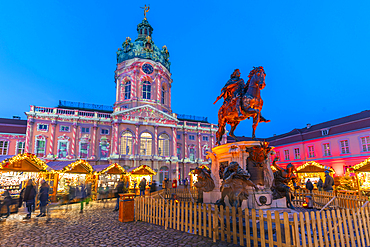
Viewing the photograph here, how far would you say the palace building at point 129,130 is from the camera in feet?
108

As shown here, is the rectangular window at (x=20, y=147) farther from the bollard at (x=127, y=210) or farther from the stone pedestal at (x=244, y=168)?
the stone pedestal at (x=244, y=168)

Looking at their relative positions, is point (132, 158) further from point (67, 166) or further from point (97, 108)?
point (67, 166)

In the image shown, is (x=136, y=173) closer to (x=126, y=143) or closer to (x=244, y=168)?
(x=126, y=143)

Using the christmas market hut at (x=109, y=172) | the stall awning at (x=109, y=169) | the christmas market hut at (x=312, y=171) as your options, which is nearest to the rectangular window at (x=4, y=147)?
the christmas market hut at (x=109, y=172)

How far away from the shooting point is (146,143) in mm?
36219

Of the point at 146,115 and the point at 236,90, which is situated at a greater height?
the point at 146,115

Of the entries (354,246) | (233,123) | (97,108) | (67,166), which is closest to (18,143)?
(97,108)

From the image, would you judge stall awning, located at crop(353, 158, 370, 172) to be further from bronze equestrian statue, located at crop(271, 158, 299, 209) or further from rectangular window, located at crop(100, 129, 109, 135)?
rectangular window, located at crop(100, 129, 109, 135)

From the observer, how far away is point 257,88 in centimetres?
913

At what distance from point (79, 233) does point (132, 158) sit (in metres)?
26.9

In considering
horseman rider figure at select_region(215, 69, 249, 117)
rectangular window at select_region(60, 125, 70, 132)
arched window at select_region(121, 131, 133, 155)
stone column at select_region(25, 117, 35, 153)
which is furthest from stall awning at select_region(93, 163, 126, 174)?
stone column at select_region(25, 117, 35, 153)

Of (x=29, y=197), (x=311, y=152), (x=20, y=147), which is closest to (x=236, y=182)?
(x=29, y=197)

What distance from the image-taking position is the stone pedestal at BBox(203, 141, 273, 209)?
310 inches

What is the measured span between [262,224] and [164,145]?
32.7 metres
